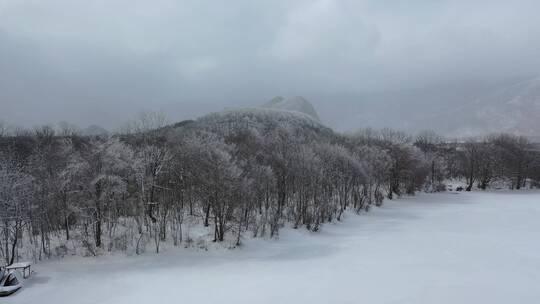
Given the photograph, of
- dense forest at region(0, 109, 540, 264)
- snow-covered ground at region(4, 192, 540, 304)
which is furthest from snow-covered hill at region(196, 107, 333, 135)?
snow-covered ground at region(4, 192, 540, 304)

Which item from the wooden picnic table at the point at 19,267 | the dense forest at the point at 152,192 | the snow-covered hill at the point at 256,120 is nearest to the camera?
the wooden picnic table at the point at 19,267

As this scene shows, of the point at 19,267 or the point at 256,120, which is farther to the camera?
the point at 256,120

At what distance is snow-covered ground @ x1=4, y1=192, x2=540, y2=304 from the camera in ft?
64.6

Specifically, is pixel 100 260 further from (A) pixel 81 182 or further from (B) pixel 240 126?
(B) pixel 240 126

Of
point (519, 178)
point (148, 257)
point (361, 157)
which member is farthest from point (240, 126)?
point (148, 257)

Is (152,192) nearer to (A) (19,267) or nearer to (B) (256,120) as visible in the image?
(A) (19,267)

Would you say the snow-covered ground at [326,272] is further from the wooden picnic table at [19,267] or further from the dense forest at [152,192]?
the dense forest at [152,192]

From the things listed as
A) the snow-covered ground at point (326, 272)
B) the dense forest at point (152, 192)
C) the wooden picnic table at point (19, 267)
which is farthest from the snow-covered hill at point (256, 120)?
the wooden picnic table at point (19, 267)

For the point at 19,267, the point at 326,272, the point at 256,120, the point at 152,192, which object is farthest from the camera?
the point at 256,120

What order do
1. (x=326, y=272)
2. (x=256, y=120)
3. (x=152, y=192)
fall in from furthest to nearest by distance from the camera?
(x=256, y=120) < (x=152, y=192) < (x=326, y=272)

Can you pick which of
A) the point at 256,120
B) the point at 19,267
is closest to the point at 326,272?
the point at 19,267

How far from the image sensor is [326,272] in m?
24.1

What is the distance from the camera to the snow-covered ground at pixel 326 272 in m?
19.7

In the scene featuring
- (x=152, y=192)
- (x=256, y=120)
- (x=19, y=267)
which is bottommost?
(x=19, y=267)
